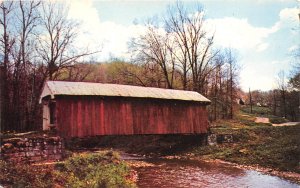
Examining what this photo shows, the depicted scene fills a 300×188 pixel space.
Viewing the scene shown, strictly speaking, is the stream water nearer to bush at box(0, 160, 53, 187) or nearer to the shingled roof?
bush at box(0, 160, 53, 187)

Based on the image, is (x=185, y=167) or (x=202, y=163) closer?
(x=185, y=167)

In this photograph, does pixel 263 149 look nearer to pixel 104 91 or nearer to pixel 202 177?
pixel 202 177

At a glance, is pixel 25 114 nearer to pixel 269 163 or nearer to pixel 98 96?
pixel 98 96

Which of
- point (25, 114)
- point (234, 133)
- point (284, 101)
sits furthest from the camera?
point (284, 101)

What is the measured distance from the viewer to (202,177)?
1516 centimetres

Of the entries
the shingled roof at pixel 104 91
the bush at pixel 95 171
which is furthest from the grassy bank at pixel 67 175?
the shingled roof at pixel 104 91

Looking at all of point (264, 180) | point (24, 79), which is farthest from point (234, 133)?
point (24, 79)

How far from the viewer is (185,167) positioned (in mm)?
18406

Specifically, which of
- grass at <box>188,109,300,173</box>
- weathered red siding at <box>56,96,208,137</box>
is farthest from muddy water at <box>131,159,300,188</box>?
weathered red siding at <box>56,96,208,137</box>

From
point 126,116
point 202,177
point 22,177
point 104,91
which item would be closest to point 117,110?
point 126,116

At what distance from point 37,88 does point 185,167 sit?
54.2 feet

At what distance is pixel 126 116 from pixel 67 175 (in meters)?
9.62

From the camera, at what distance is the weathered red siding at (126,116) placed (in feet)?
62.2

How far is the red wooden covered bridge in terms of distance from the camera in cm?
1888
